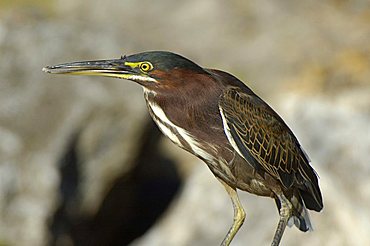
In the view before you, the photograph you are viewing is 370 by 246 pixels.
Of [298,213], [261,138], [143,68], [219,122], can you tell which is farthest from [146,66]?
[298,213]

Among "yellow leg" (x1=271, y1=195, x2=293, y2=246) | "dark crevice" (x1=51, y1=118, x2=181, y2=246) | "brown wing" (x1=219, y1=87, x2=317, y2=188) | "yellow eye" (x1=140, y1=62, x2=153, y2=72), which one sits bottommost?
"yellow leg" (x1=271, y1=195, x2=293, y2=246)

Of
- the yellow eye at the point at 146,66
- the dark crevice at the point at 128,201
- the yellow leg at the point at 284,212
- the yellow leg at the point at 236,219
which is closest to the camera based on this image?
the yellow eye at the point at 146,66

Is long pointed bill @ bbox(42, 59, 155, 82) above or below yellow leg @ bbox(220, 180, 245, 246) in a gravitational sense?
above

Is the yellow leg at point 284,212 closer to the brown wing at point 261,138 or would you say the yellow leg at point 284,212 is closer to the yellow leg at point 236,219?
the brown wing at point 261,138

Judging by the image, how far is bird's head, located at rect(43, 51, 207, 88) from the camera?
471 cm

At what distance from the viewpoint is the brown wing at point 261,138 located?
4.91 meters

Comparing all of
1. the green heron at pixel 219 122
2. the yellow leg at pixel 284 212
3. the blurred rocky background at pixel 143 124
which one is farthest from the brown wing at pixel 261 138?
the blurred rocky background at pixel 143 124

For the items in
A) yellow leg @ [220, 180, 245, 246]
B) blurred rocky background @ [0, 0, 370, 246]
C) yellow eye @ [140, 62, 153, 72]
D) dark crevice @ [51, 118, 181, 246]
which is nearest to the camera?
yellow eye @ [140, 62, 153, 72]

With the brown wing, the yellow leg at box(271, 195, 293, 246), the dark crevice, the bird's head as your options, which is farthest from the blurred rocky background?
the bird's head

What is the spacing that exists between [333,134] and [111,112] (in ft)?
8.69

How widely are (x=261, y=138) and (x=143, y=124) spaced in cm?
581

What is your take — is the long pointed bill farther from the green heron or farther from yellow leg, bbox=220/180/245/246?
yellow leg, bbox=220/180/245/246

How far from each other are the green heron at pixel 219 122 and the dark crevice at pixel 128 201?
5.47 metres

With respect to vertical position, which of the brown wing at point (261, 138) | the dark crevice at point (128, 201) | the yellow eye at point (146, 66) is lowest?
the brown wing at point (261, 138)
